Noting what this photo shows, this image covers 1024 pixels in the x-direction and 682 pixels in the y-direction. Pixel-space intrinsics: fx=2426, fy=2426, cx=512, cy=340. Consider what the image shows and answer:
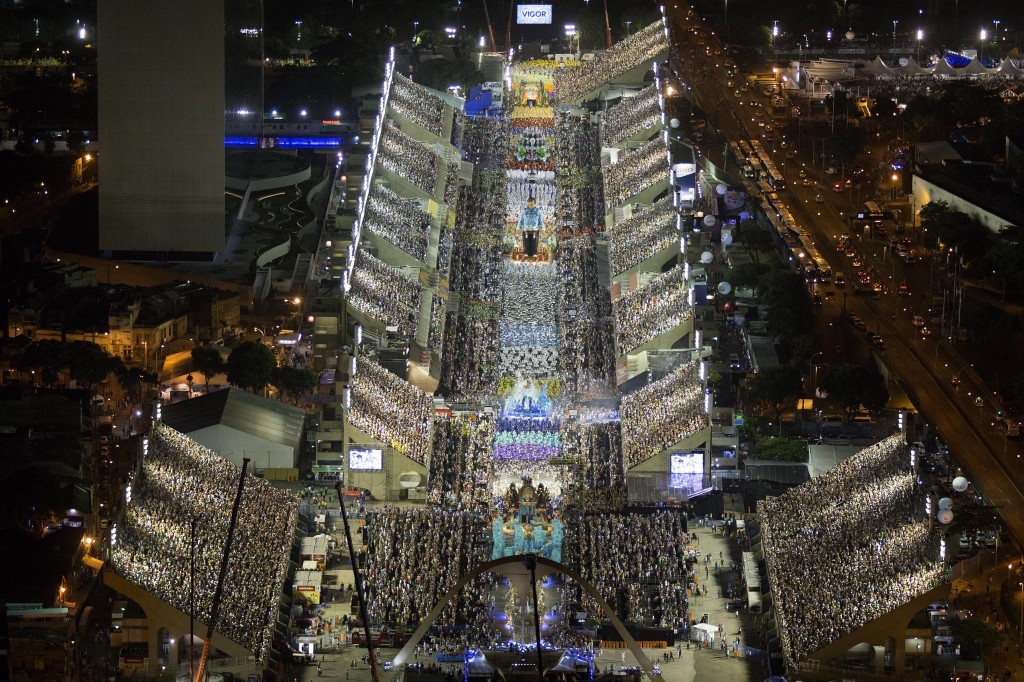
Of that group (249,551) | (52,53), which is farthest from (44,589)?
(52,53)

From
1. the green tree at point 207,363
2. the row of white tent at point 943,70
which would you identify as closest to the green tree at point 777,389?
the green tree at point 207,363

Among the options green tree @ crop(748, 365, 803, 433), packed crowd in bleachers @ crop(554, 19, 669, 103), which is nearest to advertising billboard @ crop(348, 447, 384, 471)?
green tree @ crop(748, 365, 803, 433)

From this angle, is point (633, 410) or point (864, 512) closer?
point (864, 512)

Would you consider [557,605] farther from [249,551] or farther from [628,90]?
[628,90]

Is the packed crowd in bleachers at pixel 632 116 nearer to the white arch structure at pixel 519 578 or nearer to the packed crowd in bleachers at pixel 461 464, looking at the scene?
the packed crowd in bleachers at pixel 461 464

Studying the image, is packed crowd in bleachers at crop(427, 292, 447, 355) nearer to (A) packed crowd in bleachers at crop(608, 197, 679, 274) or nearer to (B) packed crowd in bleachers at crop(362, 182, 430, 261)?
(B) packed crowd in bleachers at crop(362, 182, 430, 261)

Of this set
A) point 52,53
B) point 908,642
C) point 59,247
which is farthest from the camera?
point 52,53

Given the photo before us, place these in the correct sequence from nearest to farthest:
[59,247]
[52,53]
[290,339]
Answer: [290,339] → [59,247] → [52,53]
